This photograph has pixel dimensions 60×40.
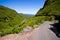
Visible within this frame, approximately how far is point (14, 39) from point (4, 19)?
514 ft

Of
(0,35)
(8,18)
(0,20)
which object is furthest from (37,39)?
(8,18)

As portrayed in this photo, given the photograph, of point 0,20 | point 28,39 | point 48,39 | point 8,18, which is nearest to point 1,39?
point 28,39

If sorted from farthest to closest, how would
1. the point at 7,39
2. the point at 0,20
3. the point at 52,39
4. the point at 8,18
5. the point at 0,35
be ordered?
the point at 8,18
the point at 0,20
the point at 0,35
the point at 7,39
the point at 52,39

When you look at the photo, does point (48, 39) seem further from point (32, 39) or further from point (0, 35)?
point (0, 35)

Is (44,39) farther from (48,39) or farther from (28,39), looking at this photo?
(28,39)

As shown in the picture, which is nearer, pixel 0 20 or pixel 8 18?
pixel 0 20

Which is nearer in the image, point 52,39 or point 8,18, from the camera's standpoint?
point 52,39

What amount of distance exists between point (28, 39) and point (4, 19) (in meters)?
157

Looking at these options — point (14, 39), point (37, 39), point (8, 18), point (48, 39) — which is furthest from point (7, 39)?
point (8, 18)

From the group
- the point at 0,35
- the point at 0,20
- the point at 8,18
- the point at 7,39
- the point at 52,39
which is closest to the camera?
the point at 52,39

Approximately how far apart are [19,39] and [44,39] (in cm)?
364

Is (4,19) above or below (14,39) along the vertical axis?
below

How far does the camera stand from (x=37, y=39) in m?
18.5

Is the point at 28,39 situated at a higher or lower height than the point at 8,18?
higher
